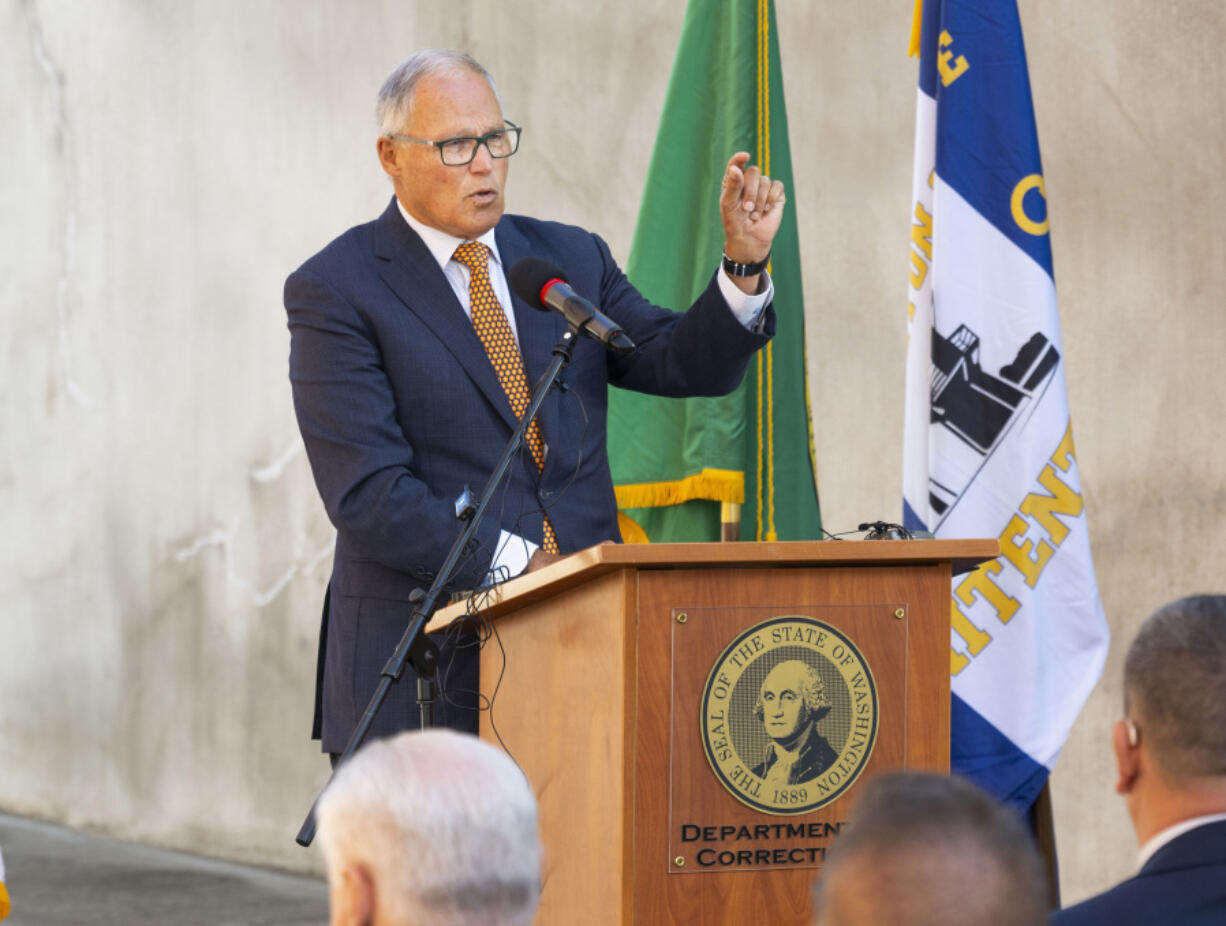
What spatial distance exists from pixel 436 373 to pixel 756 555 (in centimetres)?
89

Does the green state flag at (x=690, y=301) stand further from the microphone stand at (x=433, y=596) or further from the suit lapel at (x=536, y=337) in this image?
the microphone stand at (x=433, y=596)

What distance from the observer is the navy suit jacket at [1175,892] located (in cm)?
135

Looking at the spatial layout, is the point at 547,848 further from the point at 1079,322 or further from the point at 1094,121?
the point at 1094,121

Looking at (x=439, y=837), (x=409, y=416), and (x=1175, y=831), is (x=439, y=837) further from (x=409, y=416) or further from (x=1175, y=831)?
(x=409, y=416)

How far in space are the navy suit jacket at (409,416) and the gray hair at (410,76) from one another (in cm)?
18

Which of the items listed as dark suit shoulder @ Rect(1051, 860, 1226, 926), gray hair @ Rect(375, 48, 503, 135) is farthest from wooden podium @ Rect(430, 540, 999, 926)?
gray hair @ Rect(375, 48, 503, 135)

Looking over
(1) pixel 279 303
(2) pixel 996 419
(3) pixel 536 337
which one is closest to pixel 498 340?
(3) pixel 536 337

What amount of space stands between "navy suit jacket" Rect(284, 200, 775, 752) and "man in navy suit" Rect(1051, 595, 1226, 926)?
4.19 ft

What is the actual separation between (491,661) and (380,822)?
4.55ft

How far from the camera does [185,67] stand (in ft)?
20.8

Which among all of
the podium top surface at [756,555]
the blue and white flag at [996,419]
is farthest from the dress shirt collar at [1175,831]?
the blue and white flag at [996,419]

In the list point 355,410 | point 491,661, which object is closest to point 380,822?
point 491,661

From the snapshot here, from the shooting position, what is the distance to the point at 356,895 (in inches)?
42.8

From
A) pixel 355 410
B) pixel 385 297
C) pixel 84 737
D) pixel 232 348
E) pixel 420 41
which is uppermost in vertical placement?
pixel 420 41
